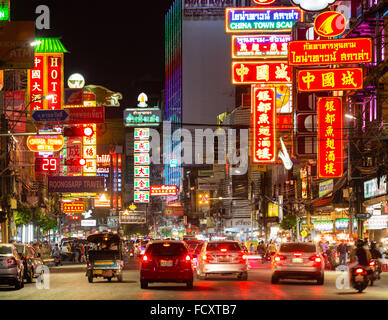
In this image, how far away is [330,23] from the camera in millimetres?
46500

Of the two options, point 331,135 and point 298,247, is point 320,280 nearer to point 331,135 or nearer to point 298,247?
point 298,247

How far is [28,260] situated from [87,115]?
2109 centimetres

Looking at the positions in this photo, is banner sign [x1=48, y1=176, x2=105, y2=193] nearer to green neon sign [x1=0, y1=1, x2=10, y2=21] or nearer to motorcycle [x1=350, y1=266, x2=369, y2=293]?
green neon sign [x1=0, y1=1, x2=10, y2=21]

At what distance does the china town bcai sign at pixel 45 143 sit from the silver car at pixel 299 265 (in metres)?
23.0

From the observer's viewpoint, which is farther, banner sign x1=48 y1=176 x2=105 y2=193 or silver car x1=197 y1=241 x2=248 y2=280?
banner sign x1=48 y1=176 x2=105 y2=193

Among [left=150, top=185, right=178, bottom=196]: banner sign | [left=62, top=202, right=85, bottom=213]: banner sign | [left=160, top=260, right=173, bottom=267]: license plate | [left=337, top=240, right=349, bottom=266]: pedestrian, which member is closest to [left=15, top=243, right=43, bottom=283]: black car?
[left=160, top=260, right=173, bottom=267]: license plate

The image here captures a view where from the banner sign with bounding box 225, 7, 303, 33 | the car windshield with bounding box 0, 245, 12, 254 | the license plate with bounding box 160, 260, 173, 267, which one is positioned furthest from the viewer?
the banner sign with bounding box 225, 7, 303, 33

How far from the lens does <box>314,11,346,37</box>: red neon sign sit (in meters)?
46.2

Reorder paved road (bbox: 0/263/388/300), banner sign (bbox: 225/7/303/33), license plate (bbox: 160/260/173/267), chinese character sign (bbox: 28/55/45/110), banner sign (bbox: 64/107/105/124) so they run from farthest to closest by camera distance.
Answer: banner sign (bbox: 225/7/303/33) < banner sign (bbox: 64/107/105/124) < chinese character sign (bbox: 28/55/45/110) < license plate (bbox: 160/260/173/267) < paved road (bbox: 0/263/388/300)

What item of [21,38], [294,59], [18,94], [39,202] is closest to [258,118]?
[294,59]

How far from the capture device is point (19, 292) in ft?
80.7

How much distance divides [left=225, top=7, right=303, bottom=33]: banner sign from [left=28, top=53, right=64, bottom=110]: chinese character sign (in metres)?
12.6

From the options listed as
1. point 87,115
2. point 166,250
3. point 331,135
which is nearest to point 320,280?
point 166,250
